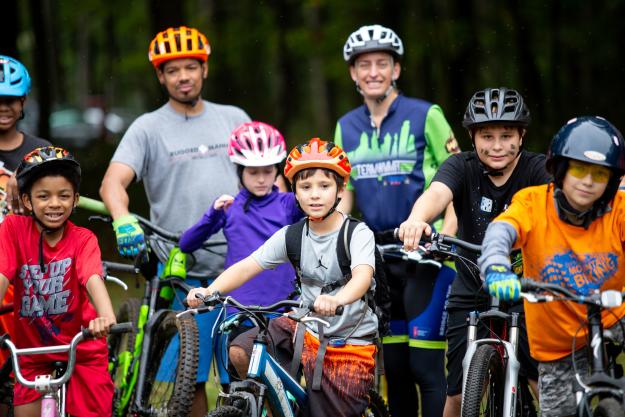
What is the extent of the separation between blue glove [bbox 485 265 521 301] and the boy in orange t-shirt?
0.23ft

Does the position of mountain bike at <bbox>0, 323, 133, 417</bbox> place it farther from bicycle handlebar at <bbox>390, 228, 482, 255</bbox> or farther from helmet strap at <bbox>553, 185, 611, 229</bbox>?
helmet strap at <bbox>553, 185, 611, 229</bbox>

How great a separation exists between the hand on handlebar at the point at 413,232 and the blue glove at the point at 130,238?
2.10 metres

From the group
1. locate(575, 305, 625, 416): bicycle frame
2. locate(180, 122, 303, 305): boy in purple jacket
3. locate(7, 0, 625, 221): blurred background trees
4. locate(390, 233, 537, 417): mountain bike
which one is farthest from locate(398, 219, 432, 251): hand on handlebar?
locate(7, 0, 625, 221): blurred background trees

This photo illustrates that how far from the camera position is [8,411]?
6.68 m

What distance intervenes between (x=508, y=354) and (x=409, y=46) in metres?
20.1

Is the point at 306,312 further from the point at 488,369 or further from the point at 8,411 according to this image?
the point at 8,411

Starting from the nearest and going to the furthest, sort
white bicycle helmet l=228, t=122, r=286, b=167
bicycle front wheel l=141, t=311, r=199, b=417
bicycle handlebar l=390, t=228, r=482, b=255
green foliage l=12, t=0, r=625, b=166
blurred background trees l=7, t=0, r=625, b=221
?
bicycle handlebar l=390, t=228, r=482, b=255
bicycle front wheel l=141, t=311, r=199, b=417
white bicycle helmet l=228, t=122, r=286, b=167
blurred background trees l=7, t=0, r=625, b=221
green foliage l=12, t=0, r=625, b=166

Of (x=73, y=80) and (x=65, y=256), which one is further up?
(x=73, y=80)

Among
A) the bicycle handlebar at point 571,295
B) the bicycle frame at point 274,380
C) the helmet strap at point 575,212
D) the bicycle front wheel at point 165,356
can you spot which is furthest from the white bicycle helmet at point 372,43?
the bicycle handlebar at point 571,295

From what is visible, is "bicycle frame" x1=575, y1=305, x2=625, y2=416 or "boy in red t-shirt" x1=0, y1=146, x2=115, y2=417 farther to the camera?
"boy in red t-shirt" x1=0, y1=146, x2=115, y2=417

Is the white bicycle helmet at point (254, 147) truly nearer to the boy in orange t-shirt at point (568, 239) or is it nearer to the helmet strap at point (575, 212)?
the boy in orange t-shirt at point (568, 239)

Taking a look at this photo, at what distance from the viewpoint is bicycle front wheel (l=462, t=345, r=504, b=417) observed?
5570 millimetres

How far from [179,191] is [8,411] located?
1963mm

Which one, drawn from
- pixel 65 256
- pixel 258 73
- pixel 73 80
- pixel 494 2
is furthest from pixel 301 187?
pixel 73 80
